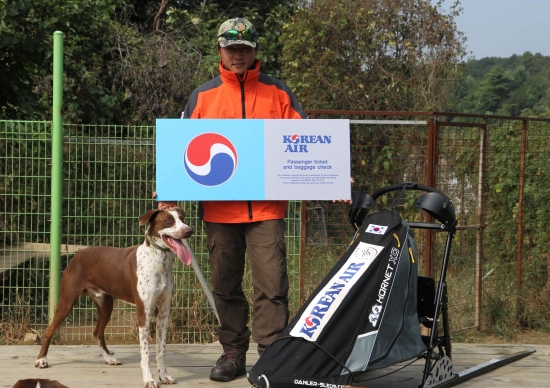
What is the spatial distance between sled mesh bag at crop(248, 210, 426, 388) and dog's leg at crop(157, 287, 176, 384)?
894 mm

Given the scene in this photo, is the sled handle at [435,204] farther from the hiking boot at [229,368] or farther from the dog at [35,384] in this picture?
the dog at [35,384]

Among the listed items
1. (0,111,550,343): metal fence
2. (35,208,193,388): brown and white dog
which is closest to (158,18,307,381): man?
(35,208,193,388): brown and white dog

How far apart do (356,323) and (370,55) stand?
9.23m

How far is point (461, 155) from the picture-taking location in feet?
21.9

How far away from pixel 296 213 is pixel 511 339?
2242mm

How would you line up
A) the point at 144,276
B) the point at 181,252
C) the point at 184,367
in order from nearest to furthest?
the point at 181,252 < the point at 144,276 < the point at 184,367

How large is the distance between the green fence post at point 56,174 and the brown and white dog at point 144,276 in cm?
101

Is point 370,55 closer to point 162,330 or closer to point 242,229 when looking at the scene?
point 242,229

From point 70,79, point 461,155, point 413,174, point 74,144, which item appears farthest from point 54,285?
point 70,79

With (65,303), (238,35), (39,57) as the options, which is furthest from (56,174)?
(39,57)

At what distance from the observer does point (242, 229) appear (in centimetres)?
473

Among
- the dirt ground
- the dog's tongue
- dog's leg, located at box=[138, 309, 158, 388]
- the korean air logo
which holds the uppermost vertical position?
the korean air logo

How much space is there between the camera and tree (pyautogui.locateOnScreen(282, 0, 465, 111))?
1213 centimetres

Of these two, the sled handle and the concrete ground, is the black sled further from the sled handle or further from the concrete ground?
the concrete ground
